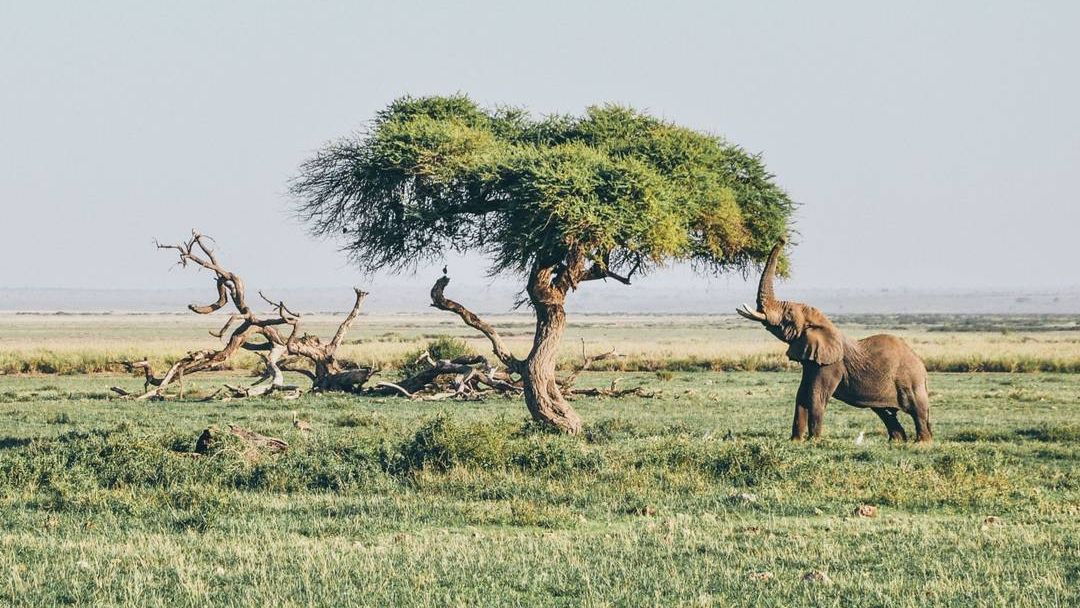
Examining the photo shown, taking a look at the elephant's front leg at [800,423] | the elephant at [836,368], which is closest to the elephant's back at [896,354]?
the elephant at [836,368]

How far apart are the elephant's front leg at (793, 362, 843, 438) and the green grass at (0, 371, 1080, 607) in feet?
2.30

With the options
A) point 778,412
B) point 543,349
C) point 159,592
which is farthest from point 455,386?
point 159,592

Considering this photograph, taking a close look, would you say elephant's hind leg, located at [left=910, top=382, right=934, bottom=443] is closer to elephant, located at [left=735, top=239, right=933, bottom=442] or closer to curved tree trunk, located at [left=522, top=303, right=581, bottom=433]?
elephant, located at [left=735, top=239, right=933, bottom=442]

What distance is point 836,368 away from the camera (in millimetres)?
20719

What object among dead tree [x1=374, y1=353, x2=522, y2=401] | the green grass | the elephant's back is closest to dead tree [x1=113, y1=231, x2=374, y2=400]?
dead tree [x1=374, y1=353, x2=522, y2=401]

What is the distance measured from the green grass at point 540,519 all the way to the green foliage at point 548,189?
3281 millimetres

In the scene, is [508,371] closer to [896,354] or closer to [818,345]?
[818,345]

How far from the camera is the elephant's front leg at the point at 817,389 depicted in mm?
20578

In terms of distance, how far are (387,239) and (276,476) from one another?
7.08 metres

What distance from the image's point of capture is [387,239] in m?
22.2

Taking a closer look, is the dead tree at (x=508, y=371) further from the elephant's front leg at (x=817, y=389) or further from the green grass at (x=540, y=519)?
the elephant's front leg at (x=817, y=389)

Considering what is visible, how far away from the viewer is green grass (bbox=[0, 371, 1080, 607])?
9914 mm

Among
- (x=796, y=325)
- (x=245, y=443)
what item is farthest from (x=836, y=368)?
(x=245, y=443)

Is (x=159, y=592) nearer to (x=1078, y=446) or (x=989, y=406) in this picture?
(x=1078, y=446)
